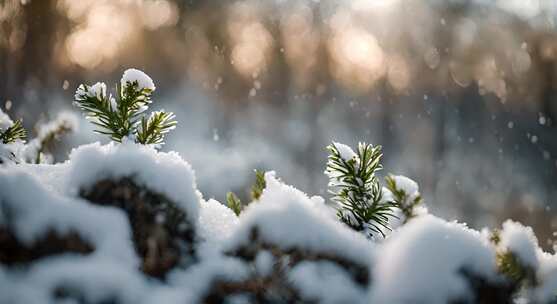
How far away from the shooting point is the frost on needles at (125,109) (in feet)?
4.03

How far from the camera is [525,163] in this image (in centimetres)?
1486

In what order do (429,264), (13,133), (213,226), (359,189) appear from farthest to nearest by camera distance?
(13,133)
(359,189)
(213,226)
(429,264)

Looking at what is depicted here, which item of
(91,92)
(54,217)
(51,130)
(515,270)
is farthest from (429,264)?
(51,130)

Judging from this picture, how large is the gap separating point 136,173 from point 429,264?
2.23 ft

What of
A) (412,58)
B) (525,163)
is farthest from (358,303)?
(412,58)

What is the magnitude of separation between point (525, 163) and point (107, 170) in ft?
55.0

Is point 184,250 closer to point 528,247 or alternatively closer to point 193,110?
A: point 528,247

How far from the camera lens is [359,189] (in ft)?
3.92

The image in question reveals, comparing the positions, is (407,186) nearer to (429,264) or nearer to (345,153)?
(345,153)

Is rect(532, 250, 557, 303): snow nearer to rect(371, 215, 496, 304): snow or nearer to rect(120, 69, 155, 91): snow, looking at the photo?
rect(371, 215, 496, 304): snow

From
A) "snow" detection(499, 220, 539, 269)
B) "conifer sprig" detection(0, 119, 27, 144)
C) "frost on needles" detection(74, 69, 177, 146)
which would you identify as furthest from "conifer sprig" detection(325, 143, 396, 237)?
"conifer sprig" detection(0, 119, 27, 144)

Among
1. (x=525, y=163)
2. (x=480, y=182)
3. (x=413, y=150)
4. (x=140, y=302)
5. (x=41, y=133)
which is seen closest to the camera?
(x=140, y=302)

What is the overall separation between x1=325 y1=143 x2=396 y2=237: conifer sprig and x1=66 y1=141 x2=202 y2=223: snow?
1.43 feet

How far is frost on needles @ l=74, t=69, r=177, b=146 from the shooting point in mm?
1229
